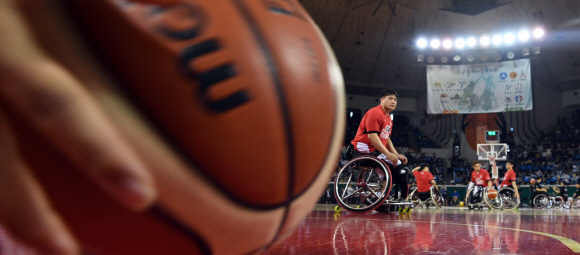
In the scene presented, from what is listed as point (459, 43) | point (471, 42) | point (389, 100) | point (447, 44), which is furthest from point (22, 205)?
point (471, 42)

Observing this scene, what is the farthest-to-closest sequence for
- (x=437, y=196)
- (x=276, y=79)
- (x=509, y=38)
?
1. (x=509, y=38)
2. (x=437, y=196)
3. (x=276, y=79)

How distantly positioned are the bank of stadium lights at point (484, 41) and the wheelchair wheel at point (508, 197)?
809 centimetres

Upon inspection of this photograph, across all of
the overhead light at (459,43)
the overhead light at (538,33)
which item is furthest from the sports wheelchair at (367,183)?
the overhead light at (538,33)

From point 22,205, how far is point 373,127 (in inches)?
161

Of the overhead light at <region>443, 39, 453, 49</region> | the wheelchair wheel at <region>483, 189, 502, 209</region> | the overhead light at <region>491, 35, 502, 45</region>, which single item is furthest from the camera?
the overhead light at <region>443, 39, 453, 49</region>

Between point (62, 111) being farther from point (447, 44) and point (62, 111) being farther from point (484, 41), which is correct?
point (484, 41)

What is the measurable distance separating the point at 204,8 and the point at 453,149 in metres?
25.3

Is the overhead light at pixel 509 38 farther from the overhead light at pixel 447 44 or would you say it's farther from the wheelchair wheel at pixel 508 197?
the wheelchair wheel at pixel 508 197

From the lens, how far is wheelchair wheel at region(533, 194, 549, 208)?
511 inches

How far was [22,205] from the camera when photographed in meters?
0.58

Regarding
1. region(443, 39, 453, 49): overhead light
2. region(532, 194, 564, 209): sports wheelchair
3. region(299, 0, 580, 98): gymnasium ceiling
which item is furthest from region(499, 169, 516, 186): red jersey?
region(299, 0, 580, 98): gymnasium ceiling

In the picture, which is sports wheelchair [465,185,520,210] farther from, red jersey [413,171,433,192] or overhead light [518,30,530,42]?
overhead light [518,30,530,42]

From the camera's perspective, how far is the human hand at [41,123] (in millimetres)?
478

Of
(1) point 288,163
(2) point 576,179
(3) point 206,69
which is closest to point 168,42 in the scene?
(3) point 206,69
